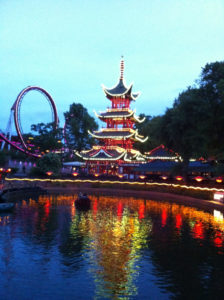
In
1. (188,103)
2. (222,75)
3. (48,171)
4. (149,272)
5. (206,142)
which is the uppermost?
(222,75)

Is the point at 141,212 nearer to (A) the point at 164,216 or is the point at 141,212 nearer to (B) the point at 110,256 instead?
(A) the point at 164,216

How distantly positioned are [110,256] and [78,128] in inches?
2653

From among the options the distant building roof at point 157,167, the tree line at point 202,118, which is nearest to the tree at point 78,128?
the distant building roof at point 157,167

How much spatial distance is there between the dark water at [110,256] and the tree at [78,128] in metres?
54.7

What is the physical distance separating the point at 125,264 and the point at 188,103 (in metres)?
25.0

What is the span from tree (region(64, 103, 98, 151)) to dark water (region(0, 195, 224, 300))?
54.7 meters

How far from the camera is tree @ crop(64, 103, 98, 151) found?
81625 mm

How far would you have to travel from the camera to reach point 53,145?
225 ft

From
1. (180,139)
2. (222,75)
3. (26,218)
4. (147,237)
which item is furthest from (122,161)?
(147,237)

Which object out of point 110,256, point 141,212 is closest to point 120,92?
point 141,212

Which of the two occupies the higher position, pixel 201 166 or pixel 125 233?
pixel 201 166

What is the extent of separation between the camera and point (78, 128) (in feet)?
268

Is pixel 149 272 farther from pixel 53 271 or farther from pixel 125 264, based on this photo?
pixel 53 271

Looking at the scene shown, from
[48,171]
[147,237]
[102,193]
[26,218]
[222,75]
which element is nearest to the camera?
[147,237]
